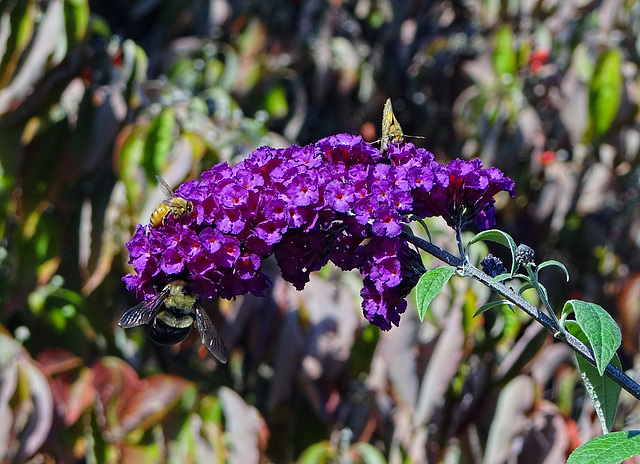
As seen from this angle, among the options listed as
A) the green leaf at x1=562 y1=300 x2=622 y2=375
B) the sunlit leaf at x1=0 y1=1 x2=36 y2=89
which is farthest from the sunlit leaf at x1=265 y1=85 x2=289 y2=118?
the green leaf at x1=562 y1=300 x2=622 y2=375

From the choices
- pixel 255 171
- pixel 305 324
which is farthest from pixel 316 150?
pixel 305 324

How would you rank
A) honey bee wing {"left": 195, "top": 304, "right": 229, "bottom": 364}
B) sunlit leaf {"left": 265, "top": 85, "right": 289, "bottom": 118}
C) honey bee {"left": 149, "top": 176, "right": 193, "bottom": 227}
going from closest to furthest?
honey bee {"left": 149, "top": 176, "right": 193, "bottom": 227} < honey bee wing {"left": 195, "top": 304, "right": 229, "bottom": 364} < sunlit leaf {"left": 265, "top": 85, "right": 289, "bottom": 118}

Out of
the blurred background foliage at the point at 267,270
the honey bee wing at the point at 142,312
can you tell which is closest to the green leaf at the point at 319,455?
the blurred background foliage at the point at 267,270

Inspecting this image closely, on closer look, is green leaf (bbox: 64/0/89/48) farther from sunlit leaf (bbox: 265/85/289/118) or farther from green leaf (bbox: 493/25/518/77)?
green leaf (bbox: 493/25/518/77)

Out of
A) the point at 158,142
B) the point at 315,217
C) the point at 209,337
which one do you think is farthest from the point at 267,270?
the point at 315,217

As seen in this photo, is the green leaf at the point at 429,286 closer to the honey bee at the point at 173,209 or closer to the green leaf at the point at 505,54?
the honey bee at the point at 173,209
